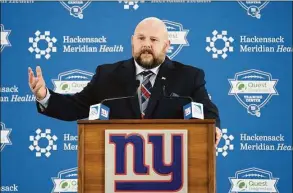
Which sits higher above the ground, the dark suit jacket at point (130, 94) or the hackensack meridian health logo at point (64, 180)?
the dark suit jacket at point (130, 94)

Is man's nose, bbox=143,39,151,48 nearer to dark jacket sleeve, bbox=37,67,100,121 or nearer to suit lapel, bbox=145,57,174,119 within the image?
suit lapel, bbox=145,57,174,119

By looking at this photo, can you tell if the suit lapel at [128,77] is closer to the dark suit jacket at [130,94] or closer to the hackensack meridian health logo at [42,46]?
the dark suit jacket at [130,94]

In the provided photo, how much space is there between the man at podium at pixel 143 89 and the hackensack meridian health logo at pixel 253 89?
63.4 inches

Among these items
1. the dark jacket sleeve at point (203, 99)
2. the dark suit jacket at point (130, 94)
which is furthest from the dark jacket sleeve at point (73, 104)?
the dark jacket sleeve at point (203, 99)

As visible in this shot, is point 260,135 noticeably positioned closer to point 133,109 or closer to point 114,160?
point 133,109

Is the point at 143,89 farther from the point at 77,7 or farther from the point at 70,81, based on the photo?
the point at 77,7

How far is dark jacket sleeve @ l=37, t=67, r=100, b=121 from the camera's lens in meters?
3.00

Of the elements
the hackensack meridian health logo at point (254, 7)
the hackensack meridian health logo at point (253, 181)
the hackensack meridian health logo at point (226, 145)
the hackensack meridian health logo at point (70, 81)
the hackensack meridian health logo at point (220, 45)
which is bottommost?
the hackensack meridian health logo at point (253, 181)

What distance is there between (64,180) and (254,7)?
8.04 ft

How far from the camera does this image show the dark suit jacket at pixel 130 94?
9.35 feet

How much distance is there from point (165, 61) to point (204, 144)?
1.18 metres

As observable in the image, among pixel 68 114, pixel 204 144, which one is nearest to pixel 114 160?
pixel 204 144

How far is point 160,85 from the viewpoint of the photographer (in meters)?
2.94

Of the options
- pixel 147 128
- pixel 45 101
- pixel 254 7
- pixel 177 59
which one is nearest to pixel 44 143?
pixel 177 59
